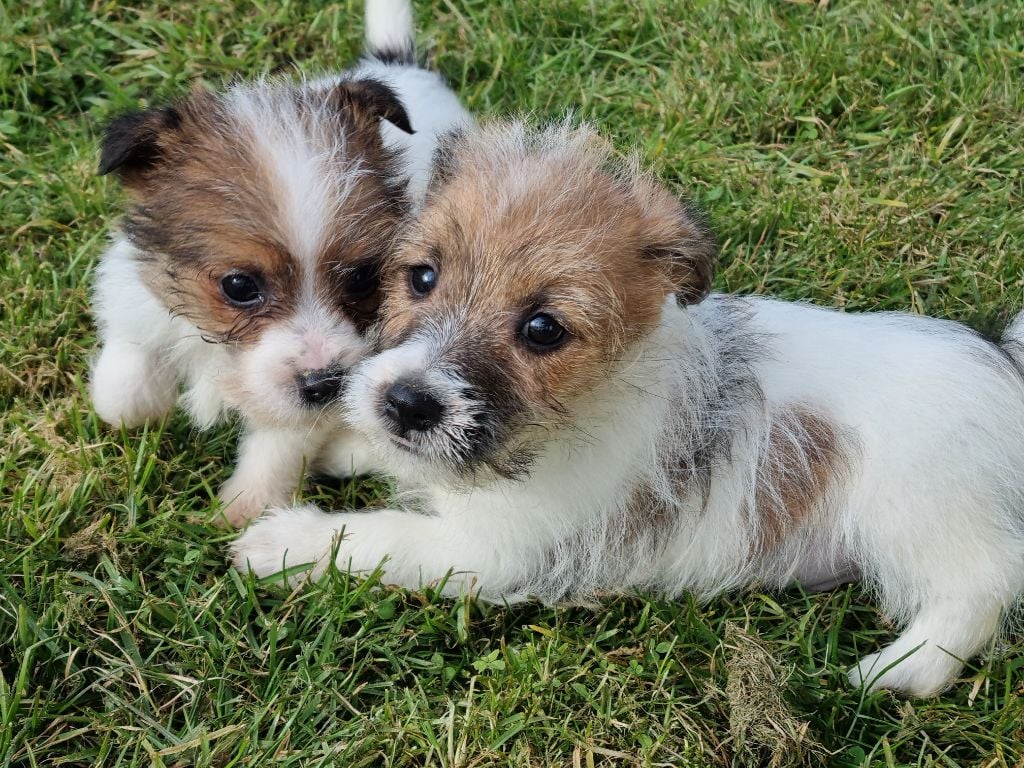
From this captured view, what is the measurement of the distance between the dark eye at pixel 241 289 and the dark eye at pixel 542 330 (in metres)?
1.00

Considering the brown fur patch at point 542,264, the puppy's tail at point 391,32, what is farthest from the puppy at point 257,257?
the puppy's tail at point 391,32

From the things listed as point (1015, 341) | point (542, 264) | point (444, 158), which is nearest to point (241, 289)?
point (444, 158)

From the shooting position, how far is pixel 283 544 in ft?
12.9

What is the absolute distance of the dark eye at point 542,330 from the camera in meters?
3.14

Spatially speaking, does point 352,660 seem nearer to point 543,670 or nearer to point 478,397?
point 543,670

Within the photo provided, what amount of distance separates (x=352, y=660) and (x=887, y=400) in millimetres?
2089

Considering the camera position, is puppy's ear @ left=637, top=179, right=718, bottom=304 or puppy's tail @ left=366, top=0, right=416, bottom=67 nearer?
puppy's ear @ left=637, top=179, right=718, bottom=304

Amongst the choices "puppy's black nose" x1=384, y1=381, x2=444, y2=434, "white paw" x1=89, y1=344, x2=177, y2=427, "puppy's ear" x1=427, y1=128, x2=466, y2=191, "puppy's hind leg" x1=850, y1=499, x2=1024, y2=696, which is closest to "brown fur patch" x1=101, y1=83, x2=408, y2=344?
"puppy's ear" x1=427, y1=128, x2=466, y2=191

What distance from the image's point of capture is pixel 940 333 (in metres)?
3.76

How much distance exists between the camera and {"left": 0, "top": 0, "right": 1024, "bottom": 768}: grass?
353cm

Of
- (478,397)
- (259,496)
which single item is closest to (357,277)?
(478,397)

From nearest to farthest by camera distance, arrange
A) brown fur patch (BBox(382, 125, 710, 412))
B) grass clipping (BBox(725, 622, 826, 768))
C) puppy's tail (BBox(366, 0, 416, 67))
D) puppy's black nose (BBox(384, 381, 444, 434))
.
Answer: puppy's black nose (BBox(384, 381, 444, 434)) → brown fur patch (BBox(382, 125, 710, 412)) → grass clipping (BBox(725, 622, 826, 768)) → puppy's tail (BBox(366, 0, 416, 67))

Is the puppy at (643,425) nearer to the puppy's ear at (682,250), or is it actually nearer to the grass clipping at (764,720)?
the puppy's ear at (682,250)

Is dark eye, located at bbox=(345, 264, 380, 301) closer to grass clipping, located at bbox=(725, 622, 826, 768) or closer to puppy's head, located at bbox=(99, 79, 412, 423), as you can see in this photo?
puppy's head, located at bbox=(99, 79, 412, 423)
